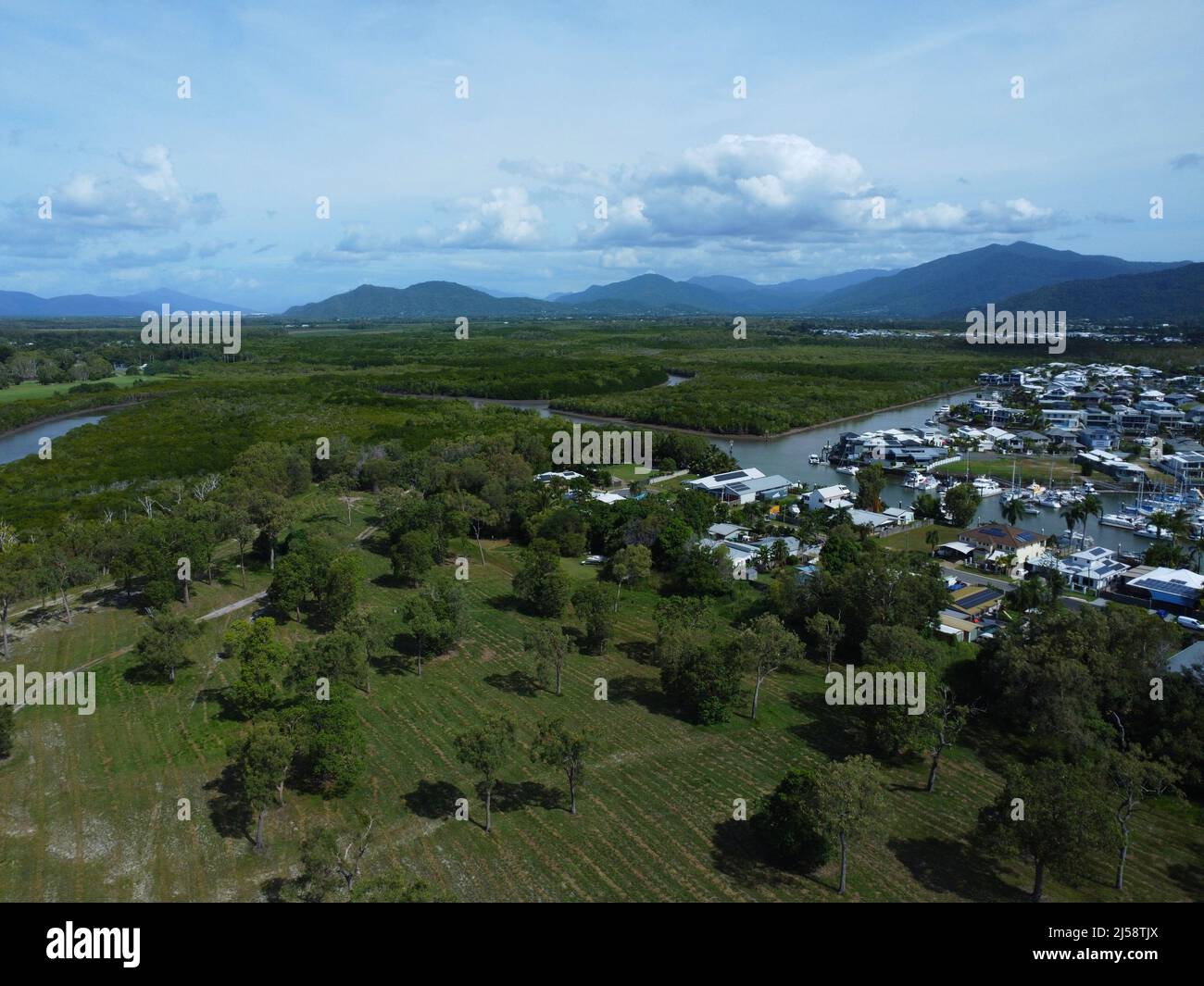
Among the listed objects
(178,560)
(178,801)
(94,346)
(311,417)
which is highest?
(94,346)

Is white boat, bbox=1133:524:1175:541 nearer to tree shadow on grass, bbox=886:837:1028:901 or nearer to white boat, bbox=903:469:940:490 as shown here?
white boat, bbox=903:469:940:490

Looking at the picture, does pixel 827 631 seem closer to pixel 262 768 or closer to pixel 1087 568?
pixel 1087 568

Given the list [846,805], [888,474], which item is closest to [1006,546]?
[888,474]

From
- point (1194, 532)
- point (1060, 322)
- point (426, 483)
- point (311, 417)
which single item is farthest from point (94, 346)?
point (1060, 322)

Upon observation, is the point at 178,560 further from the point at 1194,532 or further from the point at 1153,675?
the point at 1194,532

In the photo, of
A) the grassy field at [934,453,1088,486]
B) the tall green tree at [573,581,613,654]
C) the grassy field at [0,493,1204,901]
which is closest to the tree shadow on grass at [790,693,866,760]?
the grassy field at [0,493,1204,901]

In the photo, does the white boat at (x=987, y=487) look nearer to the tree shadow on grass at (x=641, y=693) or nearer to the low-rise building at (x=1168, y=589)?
the low-rise building at (x=1168, y=589)
